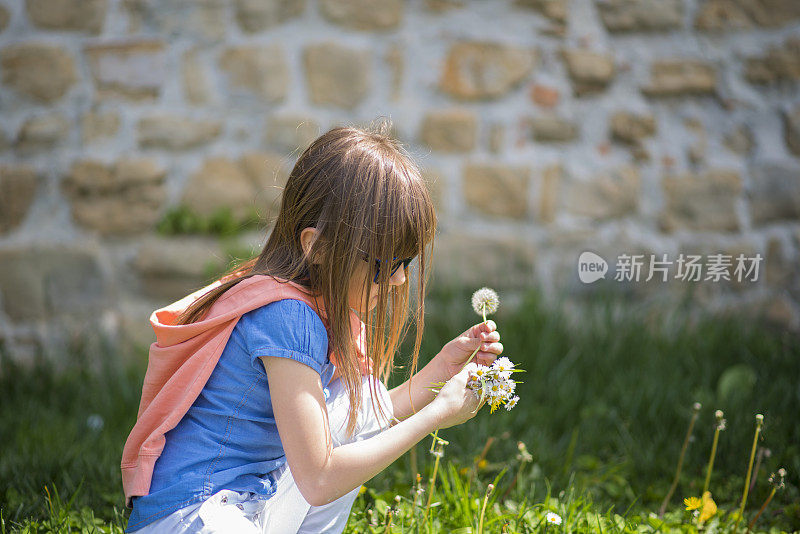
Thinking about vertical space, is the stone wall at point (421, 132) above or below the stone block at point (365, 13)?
below

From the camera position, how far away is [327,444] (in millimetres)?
1171

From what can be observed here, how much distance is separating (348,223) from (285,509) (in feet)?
1.82

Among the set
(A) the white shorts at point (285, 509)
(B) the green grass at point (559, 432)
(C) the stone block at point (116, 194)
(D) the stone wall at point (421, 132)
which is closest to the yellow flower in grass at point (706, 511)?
(B) the green grass at point (559, 432)

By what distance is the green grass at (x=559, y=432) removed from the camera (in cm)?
158

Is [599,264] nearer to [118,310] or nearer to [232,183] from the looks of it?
[232,183]

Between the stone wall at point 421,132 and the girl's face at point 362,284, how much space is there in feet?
4.75

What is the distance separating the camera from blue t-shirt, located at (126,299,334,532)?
118 cm

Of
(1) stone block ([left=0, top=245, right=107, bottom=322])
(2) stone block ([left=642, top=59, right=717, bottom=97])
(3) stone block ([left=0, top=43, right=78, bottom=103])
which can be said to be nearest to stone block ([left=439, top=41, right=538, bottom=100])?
(2) stone block ([left=642, top=59, right=717, bottom=97])

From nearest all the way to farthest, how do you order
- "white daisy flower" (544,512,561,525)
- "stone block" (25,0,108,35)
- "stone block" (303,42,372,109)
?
"white daisy flower" (544,512,561,525) → "stone block" (25,0,108,35) → "stone block" (303,42,372,109)

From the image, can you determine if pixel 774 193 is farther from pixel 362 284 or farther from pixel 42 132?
pixel 42 132

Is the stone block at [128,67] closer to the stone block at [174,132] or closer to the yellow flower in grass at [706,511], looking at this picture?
the stone block at [174,132]

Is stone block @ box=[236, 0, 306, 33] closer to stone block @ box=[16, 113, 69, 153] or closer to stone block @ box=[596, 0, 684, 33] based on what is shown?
stone block @ box=[16, 113, 69, 153]

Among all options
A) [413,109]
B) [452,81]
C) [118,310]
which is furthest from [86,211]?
[452,81]

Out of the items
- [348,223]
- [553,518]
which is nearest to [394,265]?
[348,223]
